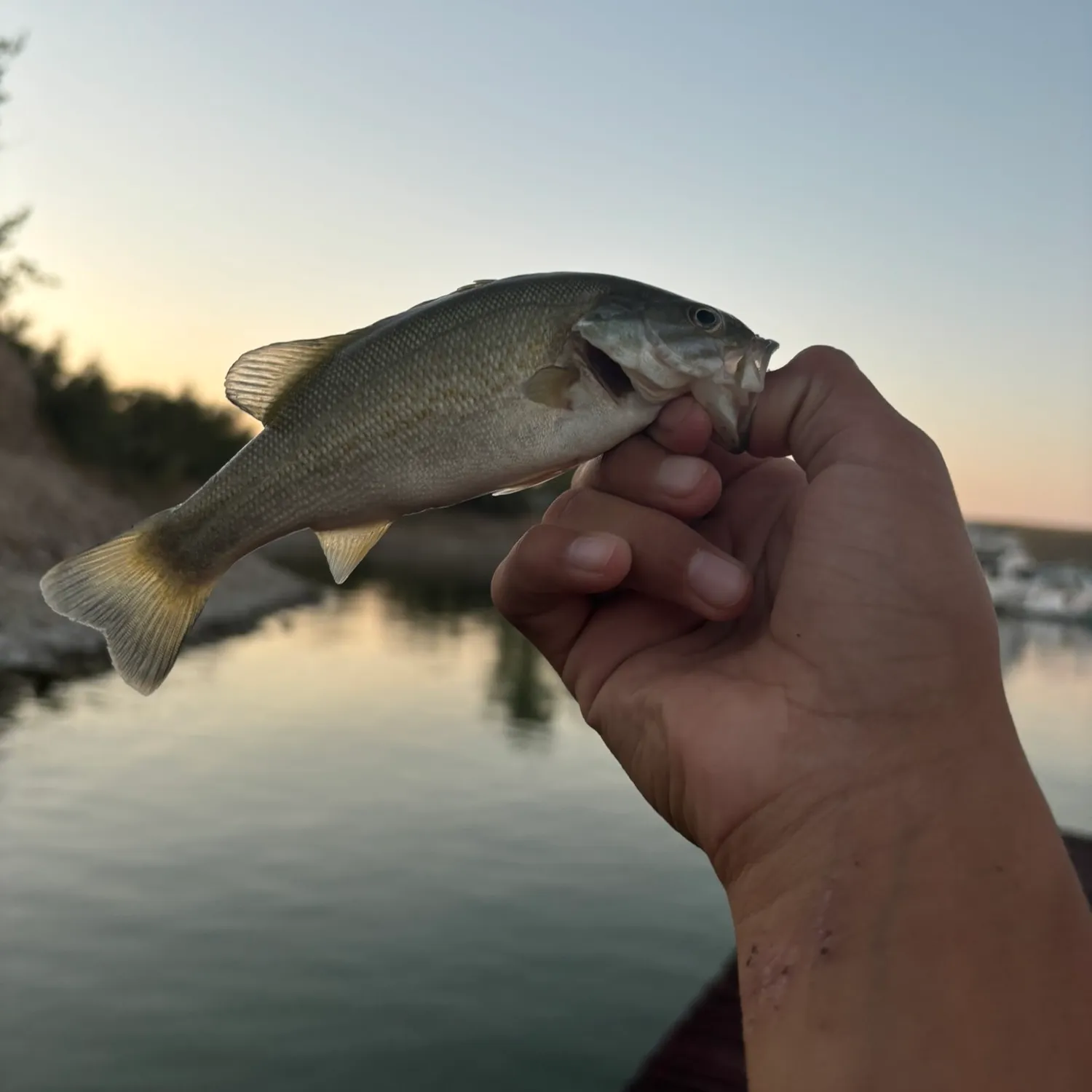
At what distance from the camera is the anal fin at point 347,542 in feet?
10.1

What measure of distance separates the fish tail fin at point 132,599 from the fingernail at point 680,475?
1419 mm

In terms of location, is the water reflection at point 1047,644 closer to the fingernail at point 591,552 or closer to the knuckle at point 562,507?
the knuckle at point 562,507

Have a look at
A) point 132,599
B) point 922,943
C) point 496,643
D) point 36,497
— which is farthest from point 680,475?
point 36,497

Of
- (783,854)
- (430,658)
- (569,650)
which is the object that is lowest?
(430,658)

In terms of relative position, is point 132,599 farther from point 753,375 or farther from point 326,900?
point 326,900

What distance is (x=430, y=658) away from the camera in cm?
3098

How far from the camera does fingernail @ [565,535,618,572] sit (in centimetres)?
305

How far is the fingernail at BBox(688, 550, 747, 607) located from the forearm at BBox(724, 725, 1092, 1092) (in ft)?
2.08

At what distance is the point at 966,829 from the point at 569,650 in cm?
145

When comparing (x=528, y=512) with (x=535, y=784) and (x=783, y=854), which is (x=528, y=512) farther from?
(x=783, y=854)

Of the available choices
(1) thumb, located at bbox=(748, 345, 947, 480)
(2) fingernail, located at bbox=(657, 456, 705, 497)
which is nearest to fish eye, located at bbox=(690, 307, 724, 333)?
(1) thumb, located at bbox=(748, 345, 947, 480)

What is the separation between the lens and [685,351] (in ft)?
9.70

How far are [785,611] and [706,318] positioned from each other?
897 mm

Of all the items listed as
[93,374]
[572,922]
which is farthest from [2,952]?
[93,374]
